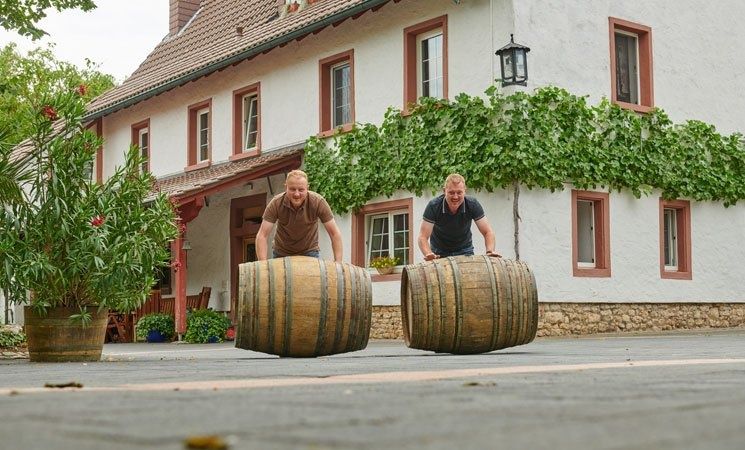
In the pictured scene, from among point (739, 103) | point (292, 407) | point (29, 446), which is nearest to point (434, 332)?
point (292, 407)

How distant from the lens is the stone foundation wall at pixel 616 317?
16.3 meters

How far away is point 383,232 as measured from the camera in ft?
61.1

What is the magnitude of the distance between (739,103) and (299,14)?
807 cm

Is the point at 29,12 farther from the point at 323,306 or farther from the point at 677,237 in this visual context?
the point at 677,237

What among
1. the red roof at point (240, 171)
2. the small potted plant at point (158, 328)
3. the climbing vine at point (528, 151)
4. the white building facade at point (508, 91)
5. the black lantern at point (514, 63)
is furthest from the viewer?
the small potted plant at point (158, 328)

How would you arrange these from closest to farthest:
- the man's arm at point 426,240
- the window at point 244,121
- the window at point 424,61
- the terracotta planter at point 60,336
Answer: the man's arm at point 426,240
the terracotta planter at point 60,336
the window at point 424,61
the window at point 244,121

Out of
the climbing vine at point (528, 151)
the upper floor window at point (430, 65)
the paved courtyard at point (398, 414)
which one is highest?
the upper floor window at point (430, 65)

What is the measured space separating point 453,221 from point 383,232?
8.61m

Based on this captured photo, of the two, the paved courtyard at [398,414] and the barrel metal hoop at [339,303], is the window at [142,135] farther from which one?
the paved courtyard at [398,414]

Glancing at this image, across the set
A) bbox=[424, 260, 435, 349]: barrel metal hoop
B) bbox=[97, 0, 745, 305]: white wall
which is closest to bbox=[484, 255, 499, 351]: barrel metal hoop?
bbox=[424, 260, 435, 349]: barrel metal hoop

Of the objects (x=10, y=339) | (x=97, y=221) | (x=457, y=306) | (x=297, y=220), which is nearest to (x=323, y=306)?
(x=297, y=220)

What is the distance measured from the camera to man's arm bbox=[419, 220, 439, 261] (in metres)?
9.79

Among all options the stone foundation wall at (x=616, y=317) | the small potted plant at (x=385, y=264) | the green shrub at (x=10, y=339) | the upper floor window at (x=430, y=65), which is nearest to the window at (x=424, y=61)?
the upper floor window at (x=430, y=65)

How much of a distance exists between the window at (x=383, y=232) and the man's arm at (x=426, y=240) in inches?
299
